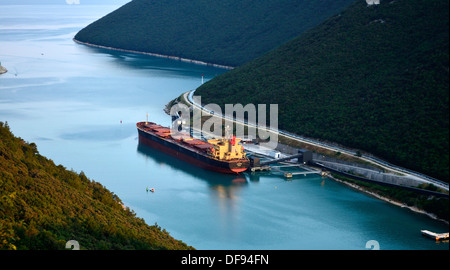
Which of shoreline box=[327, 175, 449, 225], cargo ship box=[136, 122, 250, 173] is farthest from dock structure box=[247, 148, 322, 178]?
shoreline box=[327, 175, 449, 225]

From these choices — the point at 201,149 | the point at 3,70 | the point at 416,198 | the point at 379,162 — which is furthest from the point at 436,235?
the point at 3,70

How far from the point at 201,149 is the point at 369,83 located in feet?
57.3

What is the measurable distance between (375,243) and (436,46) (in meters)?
25.5

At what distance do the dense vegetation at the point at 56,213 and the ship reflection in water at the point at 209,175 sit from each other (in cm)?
1523

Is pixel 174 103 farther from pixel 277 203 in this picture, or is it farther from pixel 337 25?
pixel 277 203

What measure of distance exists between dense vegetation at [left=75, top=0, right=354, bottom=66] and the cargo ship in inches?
2690

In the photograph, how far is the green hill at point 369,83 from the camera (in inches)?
1959

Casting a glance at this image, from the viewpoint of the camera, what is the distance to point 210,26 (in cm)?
15425

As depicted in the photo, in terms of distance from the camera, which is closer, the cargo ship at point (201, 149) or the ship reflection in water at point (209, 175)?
the ship reflection in water at point (209, 175)

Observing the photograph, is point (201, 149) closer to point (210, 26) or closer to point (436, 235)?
point (436, 235)

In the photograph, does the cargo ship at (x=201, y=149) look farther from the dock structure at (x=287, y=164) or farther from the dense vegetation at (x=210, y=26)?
the dense vegetation at (x=210, y=26)

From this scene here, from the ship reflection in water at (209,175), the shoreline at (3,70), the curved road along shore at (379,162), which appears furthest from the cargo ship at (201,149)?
the shoreline at (3,70)

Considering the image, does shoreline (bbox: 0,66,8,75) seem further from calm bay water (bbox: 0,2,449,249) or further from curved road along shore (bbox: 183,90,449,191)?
curved road along shore (bbox: 183,90,449,191)

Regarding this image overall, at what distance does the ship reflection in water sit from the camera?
164ft
